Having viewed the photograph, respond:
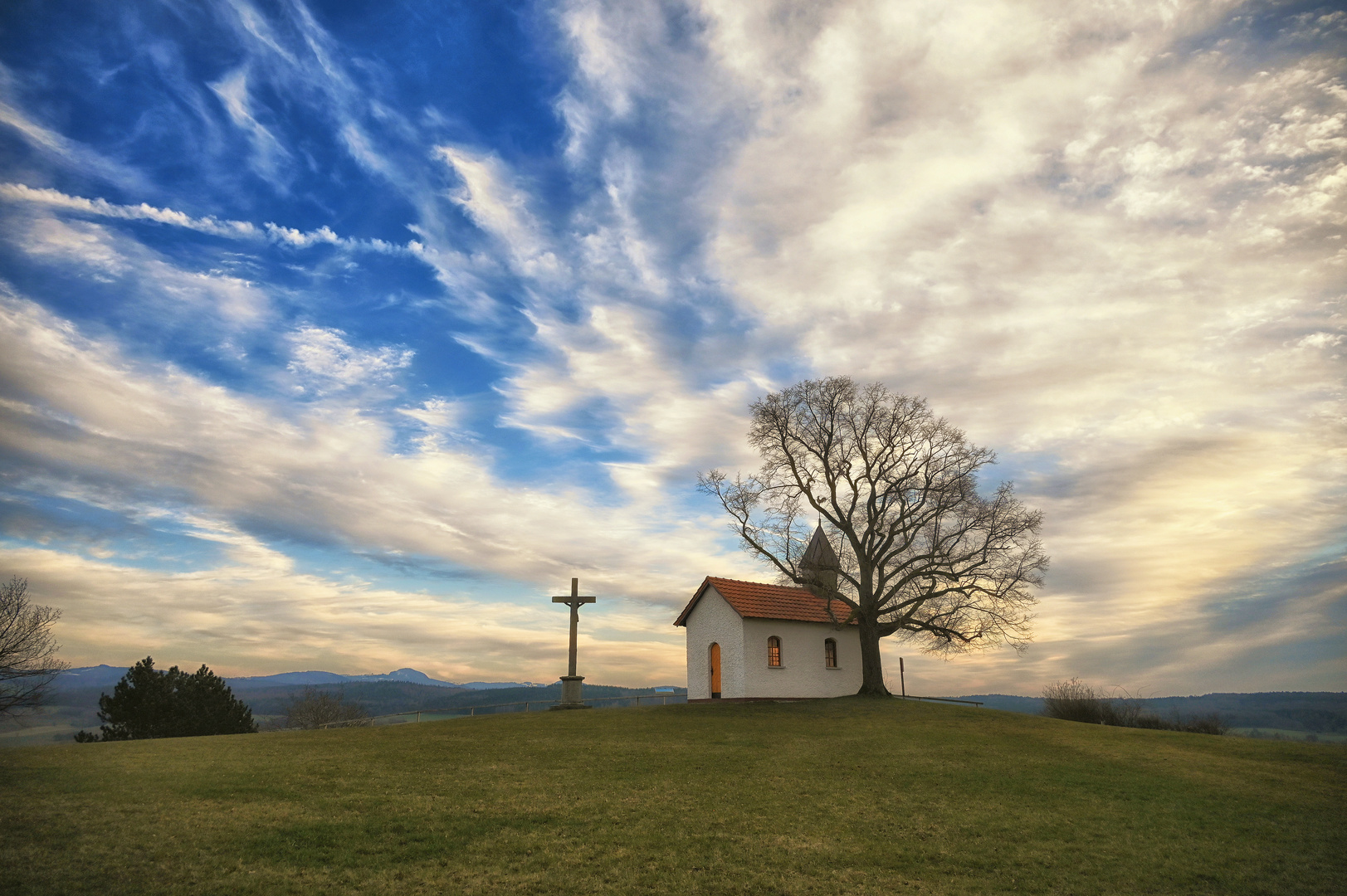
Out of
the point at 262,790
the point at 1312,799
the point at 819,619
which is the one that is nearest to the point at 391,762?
the point at 262,790

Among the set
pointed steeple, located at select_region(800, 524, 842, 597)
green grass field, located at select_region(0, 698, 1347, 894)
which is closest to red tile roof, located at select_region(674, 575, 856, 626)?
pointed steeple, located at select_region(800, 524, 842, 597)

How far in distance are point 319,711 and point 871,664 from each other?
43.9 meters

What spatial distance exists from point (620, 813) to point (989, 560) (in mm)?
24054

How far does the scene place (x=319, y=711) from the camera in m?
54.8

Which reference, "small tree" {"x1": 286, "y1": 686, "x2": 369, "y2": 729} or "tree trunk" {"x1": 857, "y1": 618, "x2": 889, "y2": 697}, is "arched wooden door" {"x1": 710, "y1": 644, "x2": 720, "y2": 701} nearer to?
"tree trunk" {"x1": 857, "y1": 618, "x2": 889, "y2": 697}

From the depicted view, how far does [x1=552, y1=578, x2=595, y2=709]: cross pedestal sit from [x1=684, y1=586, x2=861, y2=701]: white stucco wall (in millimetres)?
6612

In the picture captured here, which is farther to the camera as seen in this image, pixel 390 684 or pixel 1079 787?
pixel 390 684

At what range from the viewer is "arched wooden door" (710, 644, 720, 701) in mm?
34406

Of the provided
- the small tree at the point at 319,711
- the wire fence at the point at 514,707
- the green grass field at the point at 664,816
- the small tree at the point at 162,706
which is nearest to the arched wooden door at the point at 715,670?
the wire fence at the point at 514,707

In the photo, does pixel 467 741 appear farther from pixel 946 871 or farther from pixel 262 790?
pixel 946 871

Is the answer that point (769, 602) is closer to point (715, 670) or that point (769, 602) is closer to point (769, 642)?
point (769, 642)

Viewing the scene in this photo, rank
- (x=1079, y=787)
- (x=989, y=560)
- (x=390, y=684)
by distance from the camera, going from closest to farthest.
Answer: (x=1079, y=787), (x=989, y=560), (x=390, y=684)

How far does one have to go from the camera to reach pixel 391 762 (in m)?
16.2

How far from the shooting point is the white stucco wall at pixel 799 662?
33000 mm
